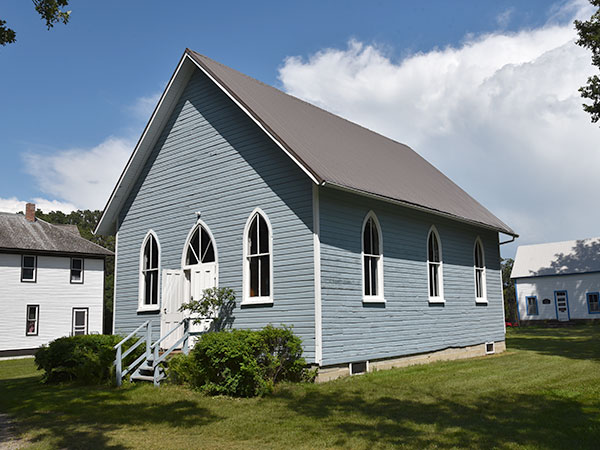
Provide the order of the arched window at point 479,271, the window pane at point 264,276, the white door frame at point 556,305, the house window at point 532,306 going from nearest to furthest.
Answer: the window pane at point 264,276 → the arched window at point 479,271 → the white door frame at point 556,305 → the house window at point 532,306

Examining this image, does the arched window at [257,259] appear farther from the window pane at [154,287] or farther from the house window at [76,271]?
the house window at [76,271]

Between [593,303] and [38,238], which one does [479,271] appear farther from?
[593,303]

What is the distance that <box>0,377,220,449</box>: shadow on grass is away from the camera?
8.54m

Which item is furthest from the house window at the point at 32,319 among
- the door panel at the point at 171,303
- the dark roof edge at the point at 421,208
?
the dark roof edge at the point at 421,208

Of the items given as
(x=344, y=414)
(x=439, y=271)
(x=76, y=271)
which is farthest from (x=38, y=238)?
(x=344, y=414)

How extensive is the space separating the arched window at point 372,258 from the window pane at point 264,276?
8.14ft

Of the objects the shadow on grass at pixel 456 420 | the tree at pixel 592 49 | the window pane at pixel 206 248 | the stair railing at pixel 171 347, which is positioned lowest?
the shadow on grass at pixel 456 420

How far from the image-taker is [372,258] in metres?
14.7

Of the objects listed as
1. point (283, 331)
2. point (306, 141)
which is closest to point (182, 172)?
point (306, 141)

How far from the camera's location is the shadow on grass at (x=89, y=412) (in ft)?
28.0

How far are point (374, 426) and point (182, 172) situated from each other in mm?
10457

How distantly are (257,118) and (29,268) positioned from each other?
23832 millimetres

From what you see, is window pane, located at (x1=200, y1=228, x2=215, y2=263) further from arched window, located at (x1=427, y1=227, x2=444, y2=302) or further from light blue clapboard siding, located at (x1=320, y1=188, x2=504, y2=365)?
arched window, located at (x1=427, y1=227, x2=444, y2=302)

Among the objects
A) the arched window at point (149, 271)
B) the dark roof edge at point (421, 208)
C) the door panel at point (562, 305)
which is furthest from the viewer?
the door panel at point (562, 305)
